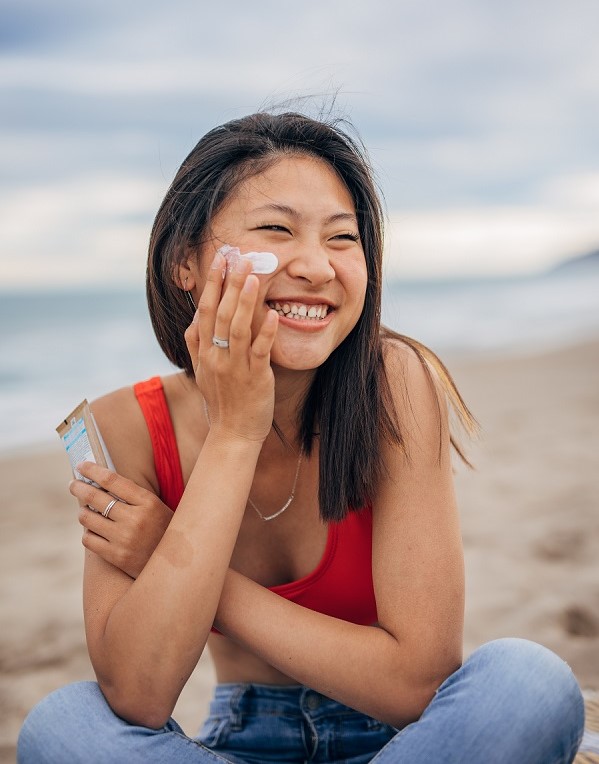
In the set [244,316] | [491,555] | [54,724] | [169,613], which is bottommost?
[491,555]

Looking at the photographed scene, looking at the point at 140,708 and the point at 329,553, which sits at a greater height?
the point at 329,553

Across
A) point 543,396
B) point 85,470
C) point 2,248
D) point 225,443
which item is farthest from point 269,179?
point 2,248

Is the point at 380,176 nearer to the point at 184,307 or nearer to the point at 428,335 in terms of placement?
the point at 184,307

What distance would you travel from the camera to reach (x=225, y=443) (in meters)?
2.05

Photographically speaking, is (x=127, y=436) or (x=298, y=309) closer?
(x=298, y=309)

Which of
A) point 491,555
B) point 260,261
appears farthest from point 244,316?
point 491,555

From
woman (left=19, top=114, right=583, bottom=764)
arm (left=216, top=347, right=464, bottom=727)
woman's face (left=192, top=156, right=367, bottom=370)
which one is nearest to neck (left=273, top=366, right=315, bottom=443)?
woman (left=19, top=114, right=583, bottom=764)

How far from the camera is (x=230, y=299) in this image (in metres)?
1.98

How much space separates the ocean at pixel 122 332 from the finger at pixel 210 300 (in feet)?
2.04

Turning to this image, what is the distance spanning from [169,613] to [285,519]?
66 centimetres

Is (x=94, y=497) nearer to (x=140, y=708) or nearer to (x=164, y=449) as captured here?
(x=164, y=449)

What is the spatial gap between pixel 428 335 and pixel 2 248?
11.2 m

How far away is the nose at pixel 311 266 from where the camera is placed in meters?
2.05

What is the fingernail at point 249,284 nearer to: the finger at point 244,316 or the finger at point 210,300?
the finger at point 244,316
